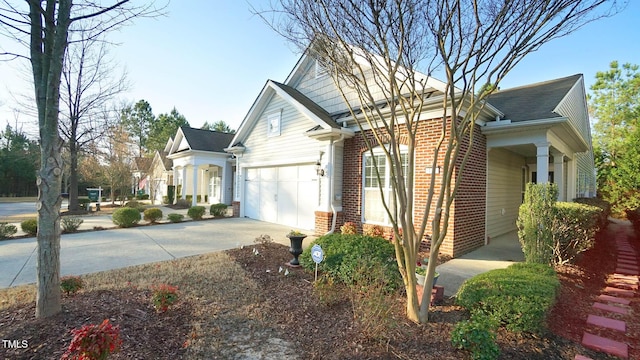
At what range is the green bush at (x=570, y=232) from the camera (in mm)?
5406

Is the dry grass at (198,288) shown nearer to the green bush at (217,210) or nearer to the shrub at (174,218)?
the shrub at (174,218)

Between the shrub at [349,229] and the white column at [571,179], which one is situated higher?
the white column at [571,179]

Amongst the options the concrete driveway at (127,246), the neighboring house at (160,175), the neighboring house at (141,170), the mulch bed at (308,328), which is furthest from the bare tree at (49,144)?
the neighboring house at (160,175)

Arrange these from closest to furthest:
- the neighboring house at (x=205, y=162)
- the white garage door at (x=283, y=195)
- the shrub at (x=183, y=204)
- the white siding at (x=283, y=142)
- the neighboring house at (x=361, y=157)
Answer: the neighboring house at (x=361, y=157)
the white siding at (x=283, y=142)
the white garage door at (x=283, y=195)
the neighboring house at (x=205, y=162)
the shrub at (x=183, y=204)

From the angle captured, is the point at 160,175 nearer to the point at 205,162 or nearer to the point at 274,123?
the point at 205,162

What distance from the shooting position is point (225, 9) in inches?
197

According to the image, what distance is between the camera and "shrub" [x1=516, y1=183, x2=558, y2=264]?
5.00 metres

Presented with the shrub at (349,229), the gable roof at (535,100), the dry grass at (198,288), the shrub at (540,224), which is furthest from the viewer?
→ the shrub at (349,229)

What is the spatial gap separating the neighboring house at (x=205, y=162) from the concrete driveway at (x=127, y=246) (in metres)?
7.32

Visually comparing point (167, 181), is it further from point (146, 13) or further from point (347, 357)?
point (347, 357)

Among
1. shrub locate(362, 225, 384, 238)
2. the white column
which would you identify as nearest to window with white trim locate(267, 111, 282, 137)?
shrub locate(362, 225, 384, 238)

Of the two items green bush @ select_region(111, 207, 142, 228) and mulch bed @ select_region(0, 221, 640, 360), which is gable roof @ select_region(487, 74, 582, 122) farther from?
green bush @ select_region(111, 207, 142, 228)

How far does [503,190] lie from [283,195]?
767 centimetres

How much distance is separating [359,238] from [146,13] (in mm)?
4435
